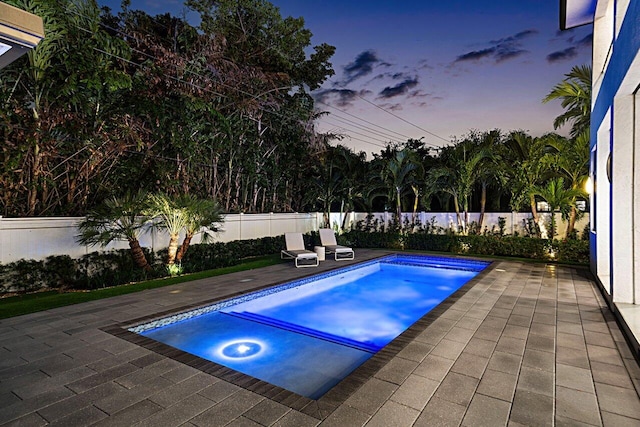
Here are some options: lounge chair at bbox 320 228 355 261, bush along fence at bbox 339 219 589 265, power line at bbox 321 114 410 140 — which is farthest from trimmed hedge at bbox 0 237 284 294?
power line at bbox 321 114 410 140

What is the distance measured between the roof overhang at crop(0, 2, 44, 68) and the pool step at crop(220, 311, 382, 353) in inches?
176

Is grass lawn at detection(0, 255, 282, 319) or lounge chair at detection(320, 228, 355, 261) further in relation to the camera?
lounge chair at detection(320, 228, 355, 261)

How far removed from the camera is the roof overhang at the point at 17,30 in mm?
2174

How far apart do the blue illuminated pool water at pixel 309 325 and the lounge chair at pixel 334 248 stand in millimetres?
1238

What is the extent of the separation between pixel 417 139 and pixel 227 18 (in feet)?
41.8

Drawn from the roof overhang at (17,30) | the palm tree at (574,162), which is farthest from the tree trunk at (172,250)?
the palm tree at (574,162)

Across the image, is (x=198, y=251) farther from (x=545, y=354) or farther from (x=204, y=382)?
(x=545, y=354)

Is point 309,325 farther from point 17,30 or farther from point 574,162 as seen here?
point 574,162

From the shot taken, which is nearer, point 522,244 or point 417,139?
point 522,244

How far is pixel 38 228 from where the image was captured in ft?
23.4

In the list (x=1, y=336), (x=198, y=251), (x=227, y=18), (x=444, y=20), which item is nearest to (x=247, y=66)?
(x=227, y=18)

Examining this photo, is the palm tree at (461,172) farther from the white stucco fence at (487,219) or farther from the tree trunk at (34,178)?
the tree trunk at (34,178)

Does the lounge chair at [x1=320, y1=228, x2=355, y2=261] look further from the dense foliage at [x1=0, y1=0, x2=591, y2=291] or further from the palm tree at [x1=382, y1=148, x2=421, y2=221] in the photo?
the palm tree at [x1=382, y1=148, x2=421, y2=221]

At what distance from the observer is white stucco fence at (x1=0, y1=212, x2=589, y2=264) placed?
22.5 feet
